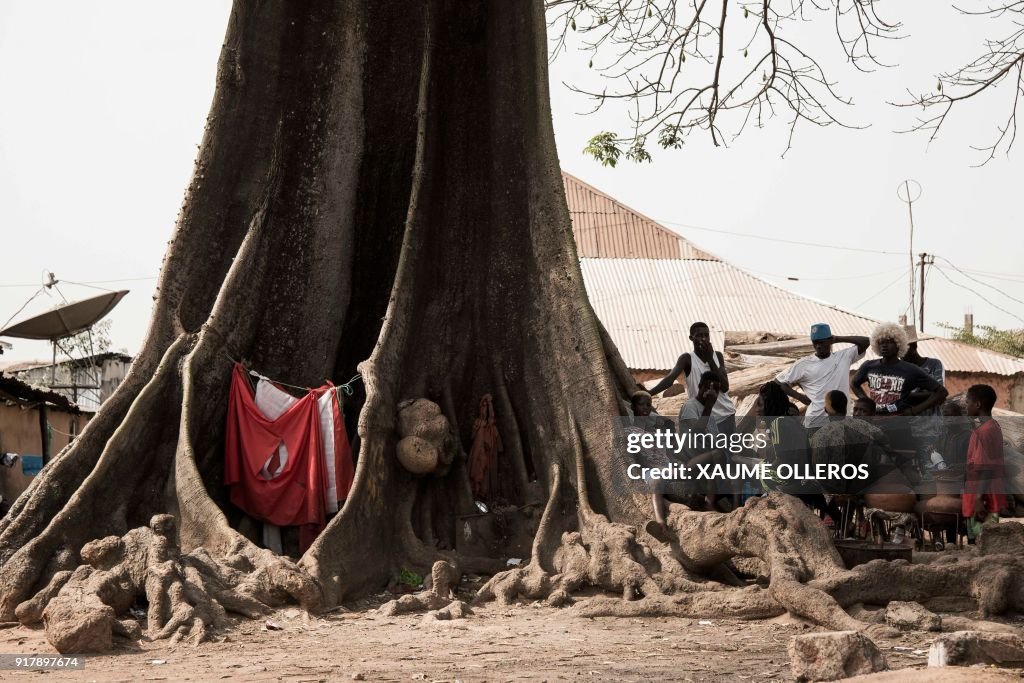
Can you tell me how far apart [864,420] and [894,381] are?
52 centimetres

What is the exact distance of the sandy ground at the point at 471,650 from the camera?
547cm

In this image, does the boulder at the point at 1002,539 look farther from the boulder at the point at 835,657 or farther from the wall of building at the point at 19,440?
the wall of building at the point at 19,440

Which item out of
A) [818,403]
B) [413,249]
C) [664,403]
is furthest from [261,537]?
[664,403]

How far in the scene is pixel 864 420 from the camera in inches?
332

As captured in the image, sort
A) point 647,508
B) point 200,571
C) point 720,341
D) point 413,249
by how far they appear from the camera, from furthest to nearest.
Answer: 1. point 720,341
2. point 413,249
3. point 647,508
4. point 200,571

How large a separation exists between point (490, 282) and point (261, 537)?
2.57m

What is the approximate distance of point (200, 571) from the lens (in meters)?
7.09

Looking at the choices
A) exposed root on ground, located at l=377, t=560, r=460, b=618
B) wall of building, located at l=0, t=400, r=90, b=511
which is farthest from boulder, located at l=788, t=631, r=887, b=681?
wall of building, located at l=0, t=400, r=90, b=511

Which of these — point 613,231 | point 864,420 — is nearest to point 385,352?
point 864,420

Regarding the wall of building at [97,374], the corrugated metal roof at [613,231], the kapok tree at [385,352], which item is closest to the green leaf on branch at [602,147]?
the kapok tree at [385,352]

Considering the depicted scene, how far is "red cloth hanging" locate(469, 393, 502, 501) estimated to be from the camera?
29.5ft

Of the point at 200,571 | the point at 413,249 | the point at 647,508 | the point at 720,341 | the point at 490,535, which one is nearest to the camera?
the point at 200,571

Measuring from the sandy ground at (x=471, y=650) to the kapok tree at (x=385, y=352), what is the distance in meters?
0.26

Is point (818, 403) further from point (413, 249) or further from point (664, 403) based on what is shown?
point (664, 403)
